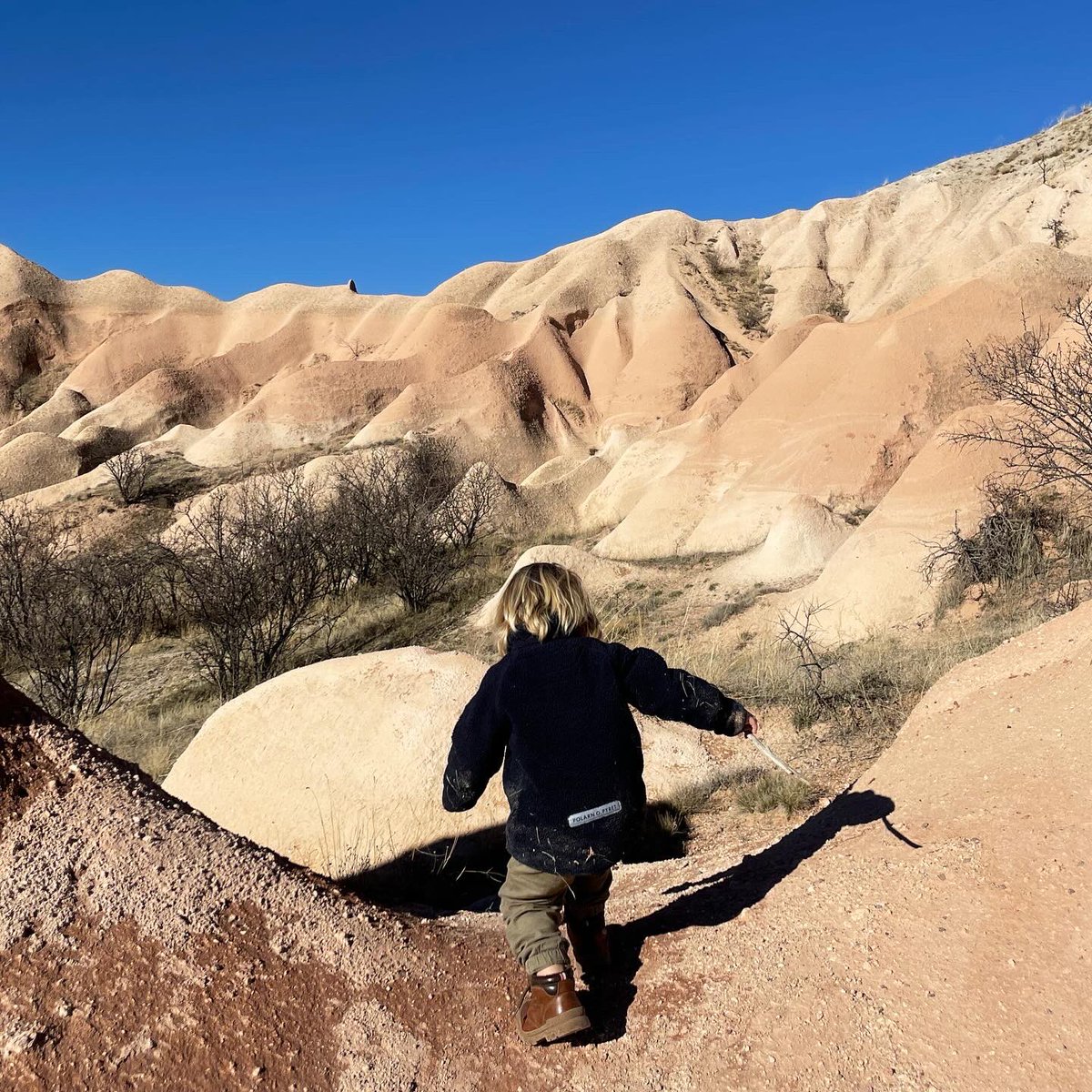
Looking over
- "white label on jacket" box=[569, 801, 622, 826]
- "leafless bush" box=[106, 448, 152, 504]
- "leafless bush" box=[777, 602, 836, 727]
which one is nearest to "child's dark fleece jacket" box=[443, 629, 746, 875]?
"white label on jacket" box=[569, 801, 622, 826]

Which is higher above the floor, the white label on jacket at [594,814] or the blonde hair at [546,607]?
the blonde hair at [546,607]

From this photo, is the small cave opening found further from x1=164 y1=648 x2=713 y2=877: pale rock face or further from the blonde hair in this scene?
the blonde hair

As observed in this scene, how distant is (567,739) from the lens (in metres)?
2.08

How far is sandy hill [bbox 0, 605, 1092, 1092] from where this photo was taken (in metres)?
Answer: 1.73

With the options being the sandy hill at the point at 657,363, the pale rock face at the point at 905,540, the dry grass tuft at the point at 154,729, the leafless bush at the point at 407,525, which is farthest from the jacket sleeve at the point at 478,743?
the leafless bush at the point at 407,525

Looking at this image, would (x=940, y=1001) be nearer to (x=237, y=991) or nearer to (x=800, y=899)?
(x=800, y=899)

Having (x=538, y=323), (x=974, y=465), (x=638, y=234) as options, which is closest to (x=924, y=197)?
(x=638, y=234)

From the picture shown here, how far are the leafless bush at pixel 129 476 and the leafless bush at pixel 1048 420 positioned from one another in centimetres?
1768

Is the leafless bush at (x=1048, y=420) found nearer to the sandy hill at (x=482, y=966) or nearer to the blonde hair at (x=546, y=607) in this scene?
the sandy hill at (x=482, y=966)

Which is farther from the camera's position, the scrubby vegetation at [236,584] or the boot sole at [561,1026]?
the scrubby vegetation at [236,584]

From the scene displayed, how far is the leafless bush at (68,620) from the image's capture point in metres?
9.01

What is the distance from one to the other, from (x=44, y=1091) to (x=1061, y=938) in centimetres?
216

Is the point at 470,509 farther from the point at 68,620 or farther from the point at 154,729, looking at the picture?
the point at 154,729

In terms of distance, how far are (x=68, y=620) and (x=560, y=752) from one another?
351 inches
